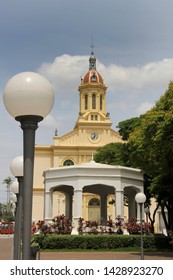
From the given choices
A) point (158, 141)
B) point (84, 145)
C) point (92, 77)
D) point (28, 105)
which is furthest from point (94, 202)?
point (28, 105)

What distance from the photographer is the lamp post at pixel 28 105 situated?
4578mm

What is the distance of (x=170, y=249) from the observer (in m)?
22.5

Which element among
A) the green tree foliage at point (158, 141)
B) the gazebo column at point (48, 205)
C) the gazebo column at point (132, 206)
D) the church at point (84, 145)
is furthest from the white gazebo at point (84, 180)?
the church at point (84, 145)

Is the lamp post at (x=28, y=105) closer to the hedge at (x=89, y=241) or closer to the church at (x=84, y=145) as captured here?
the hedge at (x=89, y=241)

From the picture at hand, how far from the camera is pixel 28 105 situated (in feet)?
15.3

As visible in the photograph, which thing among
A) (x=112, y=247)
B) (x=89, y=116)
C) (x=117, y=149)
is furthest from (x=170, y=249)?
(x=89, y=116)

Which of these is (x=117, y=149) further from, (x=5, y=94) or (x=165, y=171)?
(x=5, y=94)

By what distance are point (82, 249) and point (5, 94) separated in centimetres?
1703

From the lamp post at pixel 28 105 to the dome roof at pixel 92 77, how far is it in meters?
60.5

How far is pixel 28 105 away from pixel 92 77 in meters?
61.5

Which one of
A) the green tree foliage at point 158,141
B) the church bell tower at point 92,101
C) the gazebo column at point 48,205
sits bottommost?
the gazebo column at point 48,205

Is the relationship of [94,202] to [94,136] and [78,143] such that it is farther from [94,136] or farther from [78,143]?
[94,136]

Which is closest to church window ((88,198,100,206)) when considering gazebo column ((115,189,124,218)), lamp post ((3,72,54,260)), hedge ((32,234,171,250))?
gazebo column ((115,189,124,218))

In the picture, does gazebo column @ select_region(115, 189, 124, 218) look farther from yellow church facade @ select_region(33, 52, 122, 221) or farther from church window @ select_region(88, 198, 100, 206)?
yellow church facade @ select_region(33, 52, 122, 221)
